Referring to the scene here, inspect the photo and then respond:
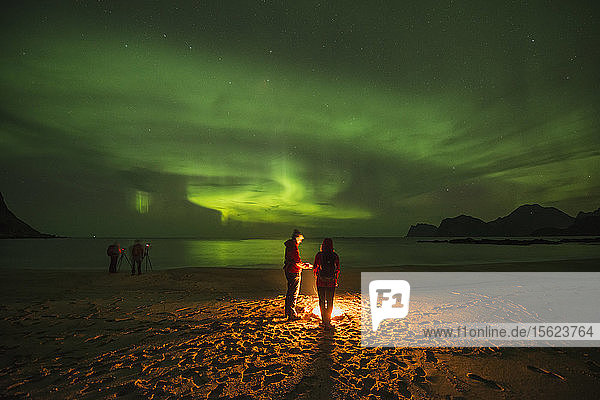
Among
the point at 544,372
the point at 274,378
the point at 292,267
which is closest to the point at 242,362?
the point at 274,378

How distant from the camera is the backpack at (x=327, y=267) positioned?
8.16 m

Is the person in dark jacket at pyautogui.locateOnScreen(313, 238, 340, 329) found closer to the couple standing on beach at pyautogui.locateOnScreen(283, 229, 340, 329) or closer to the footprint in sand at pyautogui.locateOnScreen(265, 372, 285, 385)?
the couple standing on beach at pyautogui.locateOnScreen(283, 229, 340, 329)

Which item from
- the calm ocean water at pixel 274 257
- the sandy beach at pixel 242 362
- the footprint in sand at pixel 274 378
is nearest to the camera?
the sandy beach at pixel 242 362

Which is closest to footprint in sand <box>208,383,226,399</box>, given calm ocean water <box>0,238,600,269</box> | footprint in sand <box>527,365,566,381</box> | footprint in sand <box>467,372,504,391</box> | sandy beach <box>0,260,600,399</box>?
sandy beach <box>0,260,600,399</box>

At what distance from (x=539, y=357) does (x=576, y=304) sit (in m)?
5.95

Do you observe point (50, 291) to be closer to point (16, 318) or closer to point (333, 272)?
point (16, 318)

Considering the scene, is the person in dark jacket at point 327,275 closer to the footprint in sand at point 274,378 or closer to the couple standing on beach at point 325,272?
the couple standing on beach at point 325,272

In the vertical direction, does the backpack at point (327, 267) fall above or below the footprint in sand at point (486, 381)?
above

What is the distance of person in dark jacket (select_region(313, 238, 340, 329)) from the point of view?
816 centimetres

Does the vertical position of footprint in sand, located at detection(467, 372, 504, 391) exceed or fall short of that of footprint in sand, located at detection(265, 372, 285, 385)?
it exceeds it

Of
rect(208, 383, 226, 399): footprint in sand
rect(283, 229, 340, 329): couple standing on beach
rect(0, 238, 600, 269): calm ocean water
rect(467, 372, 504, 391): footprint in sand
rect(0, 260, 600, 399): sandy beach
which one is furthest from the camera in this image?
rect(0, 238, 600, 269): calm ocean water

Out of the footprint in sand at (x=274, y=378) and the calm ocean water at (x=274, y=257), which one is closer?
the footprint in sand at (x=274, y=378)

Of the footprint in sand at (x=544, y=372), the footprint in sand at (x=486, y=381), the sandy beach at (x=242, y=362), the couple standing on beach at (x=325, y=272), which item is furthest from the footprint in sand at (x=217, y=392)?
the footprint in sand at (x=544, y=372)

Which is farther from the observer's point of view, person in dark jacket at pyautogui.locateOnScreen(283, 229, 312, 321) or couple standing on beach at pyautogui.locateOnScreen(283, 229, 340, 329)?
person in dark jacket at pyautogui.locateOnScreen(283, 229, 312, 321)
